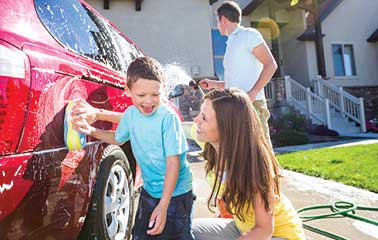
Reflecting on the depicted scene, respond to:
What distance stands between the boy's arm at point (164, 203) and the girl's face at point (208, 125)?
20 cm

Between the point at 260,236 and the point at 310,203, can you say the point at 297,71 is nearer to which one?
the point at 310,203

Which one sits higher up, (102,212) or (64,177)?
(64,177)

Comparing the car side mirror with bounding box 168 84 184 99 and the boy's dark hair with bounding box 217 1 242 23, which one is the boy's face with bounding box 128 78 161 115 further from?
the boy's dark hair with bounding box 217 1 242 23

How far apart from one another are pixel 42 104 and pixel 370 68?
657 inches

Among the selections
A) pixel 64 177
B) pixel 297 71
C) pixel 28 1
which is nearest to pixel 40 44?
pixel 28 1

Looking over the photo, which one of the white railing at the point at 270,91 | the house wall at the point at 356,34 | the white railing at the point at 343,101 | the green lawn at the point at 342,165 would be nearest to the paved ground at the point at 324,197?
the green lawn at the point at 342,165

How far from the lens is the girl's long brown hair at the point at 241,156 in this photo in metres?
1.60

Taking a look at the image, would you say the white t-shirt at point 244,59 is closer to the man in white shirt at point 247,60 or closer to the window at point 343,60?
the man in white shirt at point 247,60

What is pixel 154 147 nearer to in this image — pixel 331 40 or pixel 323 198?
pixel 323 198

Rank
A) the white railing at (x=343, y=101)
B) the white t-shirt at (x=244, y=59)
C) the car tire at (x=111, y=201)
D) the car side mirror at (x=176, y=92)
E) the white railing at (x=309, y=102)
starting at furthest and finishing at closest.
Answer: the white railing at (x=343, y=101), the white railing at (x=309, y=102), the car side mirror at (x=176, y=92), the white t-shirt at (x=244, y=59), the car tire at (x=111, y=201)

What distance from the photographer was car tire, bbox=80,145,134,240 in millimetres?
2113

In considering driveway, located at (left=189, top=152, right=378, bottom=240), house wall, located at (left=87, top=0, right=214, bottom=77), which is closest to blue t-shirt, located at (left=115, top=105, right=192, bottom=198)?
driveway, located at (left=189, top=152, right=378, bottom=240)

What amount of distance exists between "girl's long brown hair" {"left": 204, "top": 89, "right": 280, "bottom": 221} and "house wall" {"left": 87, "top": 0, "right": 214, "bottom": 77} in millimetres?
11191

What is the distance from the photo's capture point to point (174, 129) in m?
1.90
